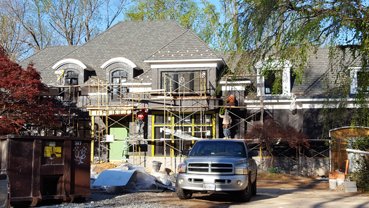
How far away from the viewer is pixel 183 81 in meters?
29.1

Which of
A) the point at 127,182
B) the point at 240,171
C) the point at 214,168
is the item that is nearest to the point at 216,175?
the point at 214,168

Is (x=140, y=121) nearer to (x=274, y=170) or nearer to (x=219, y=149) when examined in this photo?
(x=274, y=170)

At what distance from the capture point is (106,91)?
3005 cm

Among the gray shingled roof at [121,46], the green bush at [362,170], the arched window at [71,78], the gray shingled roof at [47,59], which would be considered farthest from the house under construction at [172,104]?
the green bush at [362,170]

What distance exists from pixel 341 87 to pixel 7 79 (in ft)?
36.5

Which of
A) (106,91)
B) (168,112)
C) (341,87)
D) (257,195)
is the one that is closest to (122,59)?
(106,91)

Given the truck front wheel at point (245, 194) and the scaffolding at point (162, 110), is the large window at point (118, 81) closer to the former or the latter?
the scaffolding at point (162, 110)

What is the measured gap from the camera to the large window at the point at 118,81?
100ft

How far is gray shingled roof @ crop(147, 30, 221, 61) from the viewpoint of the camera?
28875 mm

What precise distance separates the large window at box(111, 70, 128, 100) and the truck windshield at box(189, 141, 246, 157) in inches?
603

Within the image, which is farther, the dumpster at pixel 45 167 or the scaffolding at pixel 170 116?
the scaffolding at pixel 170 116

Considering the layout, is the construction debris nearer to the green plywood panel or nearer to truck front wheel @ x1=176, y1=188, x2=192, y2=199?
truck front wheel @ x1=176, y1=188, x2=192, y2=199

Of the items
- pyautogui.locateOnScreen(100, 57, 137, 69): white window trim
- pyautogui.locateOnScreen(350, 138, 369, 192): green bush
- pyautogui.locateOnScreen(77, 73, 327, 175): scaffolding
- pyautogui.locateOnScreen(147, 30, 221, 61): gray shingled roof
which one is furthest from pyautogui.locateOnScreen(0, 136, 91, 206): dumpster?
pyautogui.locateOnScreen(100, 57, 137, 69): white window trim

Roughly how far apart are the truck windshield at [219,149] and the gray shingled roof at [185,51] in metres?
13.4
